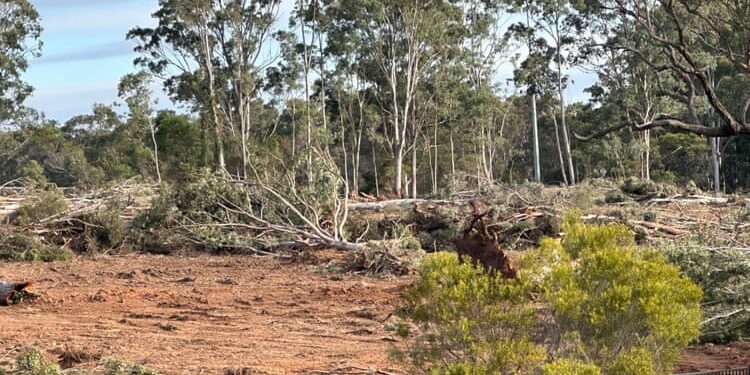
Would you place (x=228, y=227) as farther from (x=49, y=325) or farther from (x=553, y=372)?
(x=553, y=372)

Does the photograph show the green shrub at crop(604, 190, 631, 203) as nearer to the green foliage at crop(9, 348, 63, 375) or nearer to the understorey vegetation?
the understorey vegetation

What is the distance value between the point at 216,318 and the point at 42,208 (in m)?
8.96

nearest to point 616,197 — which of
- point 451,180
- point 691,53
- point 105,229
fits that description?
point 451,180

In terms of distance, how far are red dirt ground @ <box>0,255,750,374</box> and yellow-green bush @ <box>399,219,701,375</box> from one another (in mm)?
2416

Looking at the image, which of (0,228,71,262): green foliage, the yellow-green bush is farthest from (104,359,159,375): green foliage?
(0,228,71,262): green foliage

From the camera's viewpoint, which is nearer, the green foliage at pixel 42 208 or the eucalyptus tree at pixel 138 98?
the green foliage at pixel 42 208

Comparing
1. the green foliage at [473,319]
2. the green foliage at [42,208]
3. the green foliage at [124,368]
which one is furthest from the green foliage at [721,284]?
the green foliage at [42,208]

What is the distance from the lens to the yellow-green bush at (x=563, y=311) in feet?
16.9

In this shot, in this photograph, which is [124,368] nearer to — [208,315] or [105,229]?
[208,315]

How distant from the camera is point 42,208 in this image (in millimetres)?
18859

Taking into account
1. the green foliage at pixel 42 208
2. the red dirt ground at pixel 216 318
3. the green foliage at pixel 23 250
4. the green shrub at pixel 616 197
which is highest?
the green foliage at pixel 42 208

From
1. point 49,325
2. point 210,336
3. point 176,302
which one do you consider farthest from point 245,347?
point 176,302

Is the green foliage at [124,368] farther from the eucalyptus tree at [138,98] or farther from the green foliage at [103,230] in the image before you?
the eucalyptus tree at [138,98]

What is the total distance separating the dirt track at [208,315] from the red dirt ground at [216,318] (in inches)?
0.5
